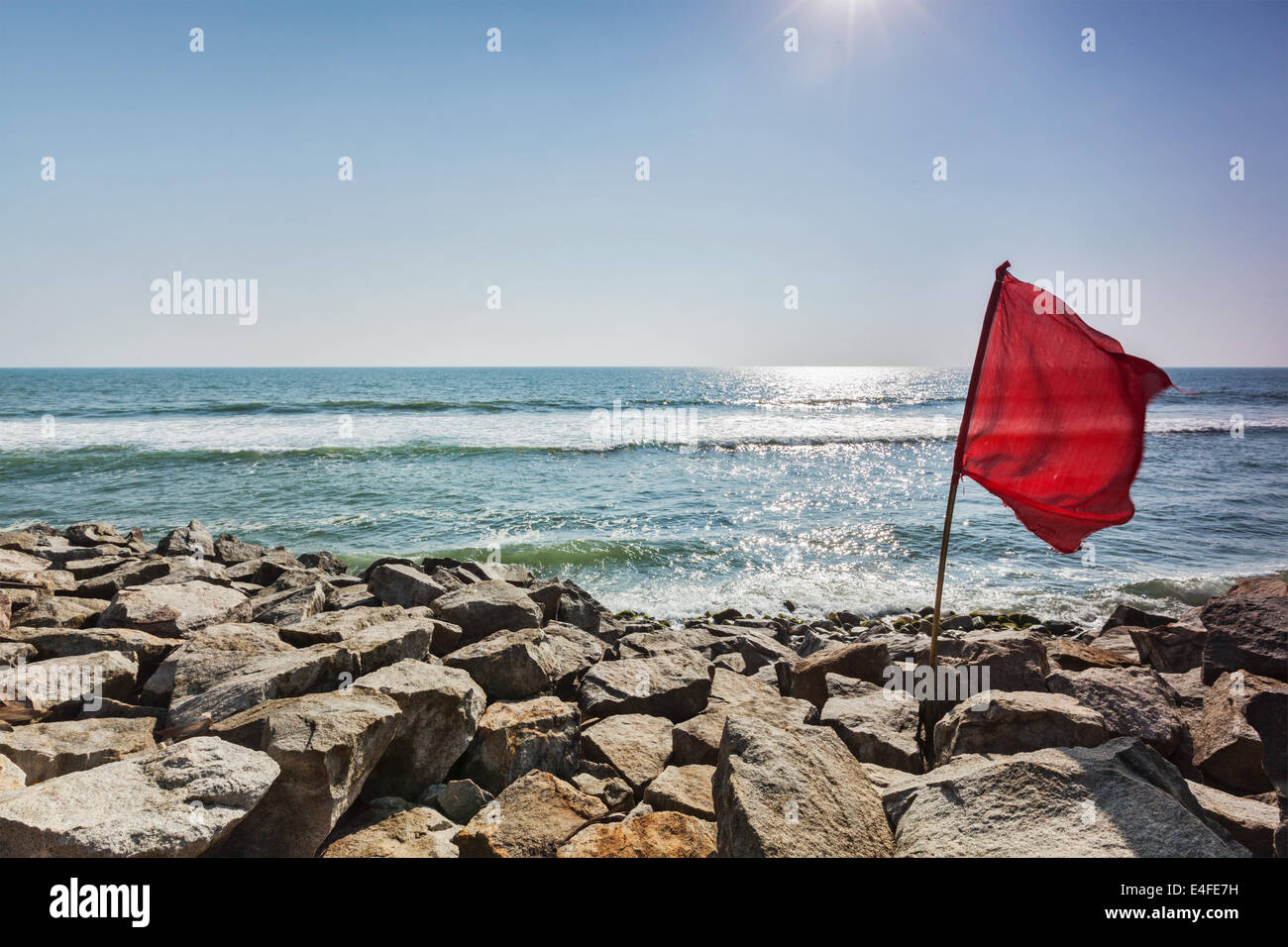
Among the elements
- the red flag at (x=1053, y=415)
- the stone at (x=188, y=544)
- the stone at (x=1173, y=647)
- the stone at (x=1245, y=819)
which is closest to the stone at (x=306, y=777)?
the red flag at (x=1053, y=415)

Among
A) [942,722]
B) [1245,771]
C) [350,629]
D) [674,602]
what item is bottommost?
[674,602]

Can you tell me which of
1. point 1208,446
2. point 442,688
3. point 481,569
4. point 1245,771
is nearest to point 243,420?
point 481,569

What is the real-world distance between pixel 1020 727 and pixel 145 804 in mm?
4413

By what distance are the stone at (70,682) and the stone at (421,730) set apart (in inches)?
74.4

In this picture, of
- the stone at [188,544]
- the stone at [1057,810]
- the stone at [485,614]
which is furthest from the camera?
the stone at [188,544]

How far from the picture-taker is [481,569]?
9.81m

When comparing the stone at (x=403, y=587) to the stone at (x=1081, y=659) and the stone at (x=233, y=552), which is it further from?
the stone at (x=1081, y=659)

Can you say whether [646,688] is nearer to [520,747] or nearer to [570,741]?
[570,741]

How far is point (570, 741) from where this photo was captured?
407 centimetres

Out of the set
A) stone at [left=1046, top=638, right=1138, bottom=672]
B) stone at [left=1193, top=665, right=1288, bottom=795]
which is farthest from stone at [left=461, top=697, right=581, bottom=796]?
stone at [left=1046, top=638, right=1138, bottom=672]

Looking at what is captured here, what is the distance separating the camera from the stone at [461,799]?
11.5 feet

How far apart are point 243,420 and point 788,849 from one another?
42.7 metres

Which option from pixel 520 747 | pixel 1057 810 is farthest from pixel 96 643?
pixel 1057 810
